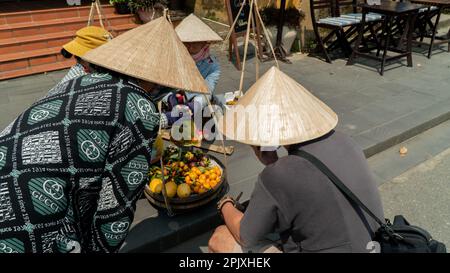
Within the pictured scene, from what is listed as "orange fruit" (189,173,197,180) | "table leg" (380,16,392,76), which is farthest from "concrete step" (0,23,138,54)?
"table leg" (380,16,392,76)

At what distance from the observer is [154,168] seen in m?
3.23

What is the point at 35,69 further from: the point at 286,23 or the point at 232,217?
the point at 232,217

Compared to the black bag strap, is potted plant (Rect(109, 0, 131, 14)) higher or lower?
higher

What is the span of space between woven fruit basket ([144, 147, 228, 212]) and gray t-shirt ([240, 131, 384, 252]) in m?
1.22

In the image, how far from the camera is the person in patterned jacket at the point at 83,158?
56.7 inches

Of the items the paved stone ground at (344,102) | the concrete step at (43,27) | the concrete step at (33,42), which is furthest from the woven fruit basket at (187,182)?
the concrete step at (43,27)

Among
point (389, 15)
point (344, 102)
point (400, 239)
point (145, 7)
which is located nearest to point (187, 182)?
point (400, 239)

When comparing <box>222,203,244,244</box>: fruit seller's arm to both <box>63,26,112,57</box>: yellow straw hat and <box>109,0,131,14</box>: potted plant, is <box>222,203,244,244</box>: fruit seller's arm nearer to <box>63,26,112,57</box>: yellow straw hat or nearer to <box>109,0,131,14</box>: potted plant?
<box>63,26,112,57</box>: yellow straw hat

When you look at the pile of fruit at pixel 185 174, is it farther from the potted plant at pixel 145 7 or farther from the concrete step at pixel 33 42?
the potted plant at pixel 145 7

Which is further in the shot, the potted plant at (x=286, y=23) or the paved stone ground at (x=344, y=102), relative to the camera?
the potted plant at (x=286, y=23)

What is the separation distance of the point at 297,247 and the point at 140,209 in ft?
5.70

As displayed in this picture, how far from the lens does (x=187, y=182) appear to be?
119 inches

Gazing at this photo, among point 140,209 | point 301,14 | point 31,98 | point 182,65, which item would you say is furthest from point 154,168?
point 301,14

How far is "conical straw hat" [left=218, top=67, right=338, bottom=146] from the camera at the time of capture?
5.75ft
